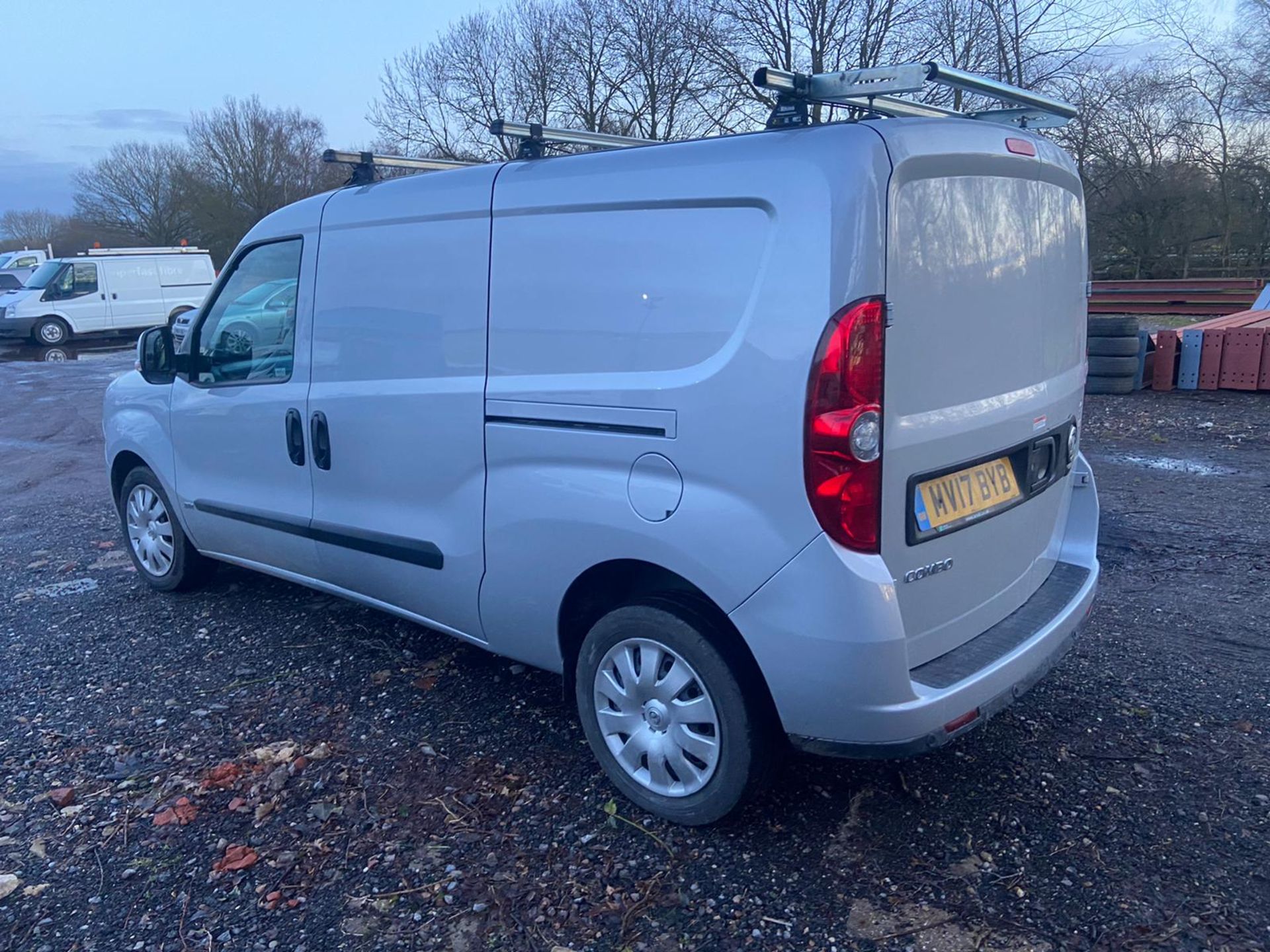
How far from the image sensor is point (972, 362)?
2830mm

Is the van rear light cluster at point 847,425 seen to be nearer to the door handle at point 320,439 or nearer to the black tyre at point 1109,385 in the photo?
the door handle at point 320,439

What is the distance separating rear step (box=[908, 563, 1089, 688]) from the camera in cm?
280

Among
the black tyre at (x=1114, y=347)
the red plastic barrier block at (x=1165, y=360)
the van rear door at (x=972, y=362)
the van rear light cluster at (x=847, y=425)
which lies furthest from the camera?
the red plastic barrier block at (x=1165, y=360)

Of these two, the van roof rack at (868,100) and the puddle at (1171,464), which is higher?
the van roof rack at (868,100)

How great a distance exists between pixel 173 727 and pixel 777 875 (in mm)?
2471

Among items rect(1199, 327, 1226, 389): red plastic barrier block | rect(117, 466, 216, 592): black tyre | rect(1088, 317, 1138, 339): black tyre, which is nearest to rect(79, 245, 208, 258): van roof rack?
rect(117, 466, 216, 592): black tyre

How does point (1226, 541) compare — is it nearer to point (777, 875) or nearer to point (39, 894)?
point (777, 875)

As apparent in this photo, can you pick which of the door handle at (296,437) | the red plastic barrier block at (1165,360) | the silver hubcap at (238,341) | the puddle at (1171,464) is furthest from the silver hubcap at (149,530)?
the red plastic barrier block at (1165,360)

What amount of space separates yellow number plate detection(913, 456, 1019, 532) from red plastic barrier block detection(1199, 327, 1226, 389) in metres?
9.61

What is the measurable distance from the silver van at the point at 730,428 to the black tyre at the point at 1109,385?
832 cm

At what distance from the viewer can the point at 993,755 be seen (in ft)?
11.3

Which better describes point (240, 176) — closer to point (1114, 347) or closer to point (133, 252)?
point (133, 252)

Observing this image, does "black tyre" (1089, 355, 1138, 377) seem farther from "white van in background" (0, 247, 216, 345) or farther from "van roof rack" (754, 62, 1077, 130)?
"white van in background" (0, 247, 216, 345)

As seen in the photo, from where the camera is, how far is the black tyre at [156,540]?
5.25m
